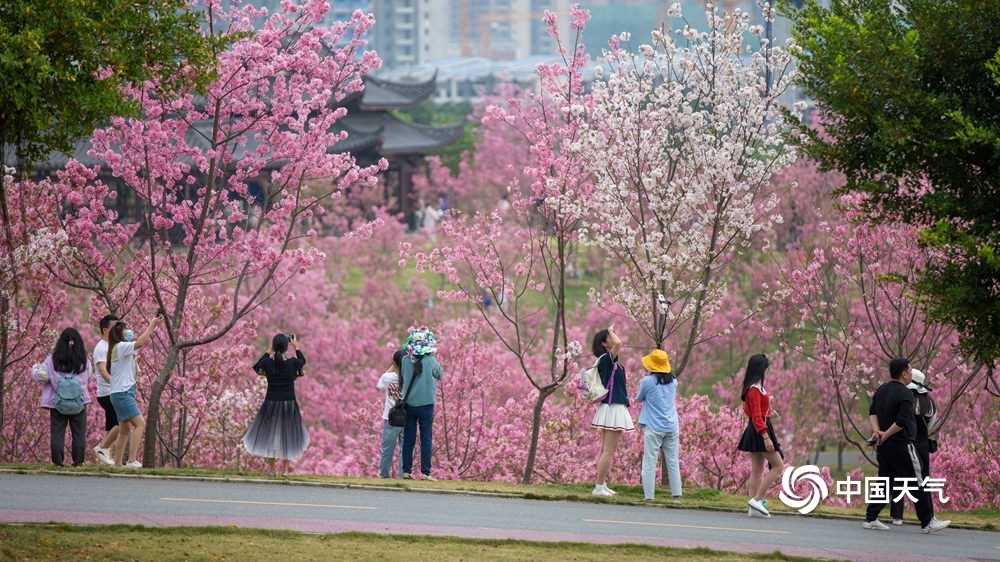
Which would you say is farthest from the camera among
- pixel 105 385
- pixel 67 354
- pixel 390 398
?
pixel 390 398

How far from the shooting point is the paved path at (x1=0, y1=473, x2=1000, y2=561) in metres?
13.1

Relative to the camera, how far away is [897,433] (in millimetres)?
14523

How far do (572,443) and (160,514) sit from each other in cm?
1276

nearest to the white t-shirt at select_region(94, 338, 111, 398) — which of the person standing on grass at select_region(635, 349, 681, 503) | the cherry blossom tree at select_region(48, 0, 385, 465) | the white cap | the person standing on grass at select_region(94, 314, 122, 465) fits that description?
the person standing on grass at select_region(94, 314, 122, 465)

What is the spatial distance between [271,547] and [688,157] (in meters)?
9.16

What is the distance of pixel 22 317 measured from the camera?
25.8 meters

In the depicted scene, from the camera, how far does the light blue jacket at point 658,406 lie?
1549 centimetres

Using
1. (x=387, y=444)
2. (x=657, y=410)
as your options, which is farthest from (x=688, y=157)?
(x=387, y=444)

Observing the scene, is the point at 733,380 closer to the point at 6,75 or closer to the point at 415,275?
the point at 415,275

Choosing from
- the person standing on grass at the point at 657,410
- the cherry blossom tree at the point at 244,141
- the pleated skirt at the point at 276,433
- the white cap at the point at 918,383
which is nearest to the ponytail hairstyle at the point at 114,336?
the pleated skirt at the point at 276,433

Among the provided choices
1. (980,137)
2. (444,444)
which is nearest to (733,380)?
(444,444)

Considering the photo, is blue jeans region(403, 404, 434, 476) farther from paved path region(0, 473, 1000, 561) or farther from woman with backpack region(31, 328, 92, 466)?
woman with backpack region(31, 328, 92, 466)

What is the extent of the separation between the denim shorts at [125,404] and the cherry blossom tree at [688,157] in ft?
20.8

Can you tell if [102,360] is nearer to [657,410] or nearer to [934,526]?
[657,410]
